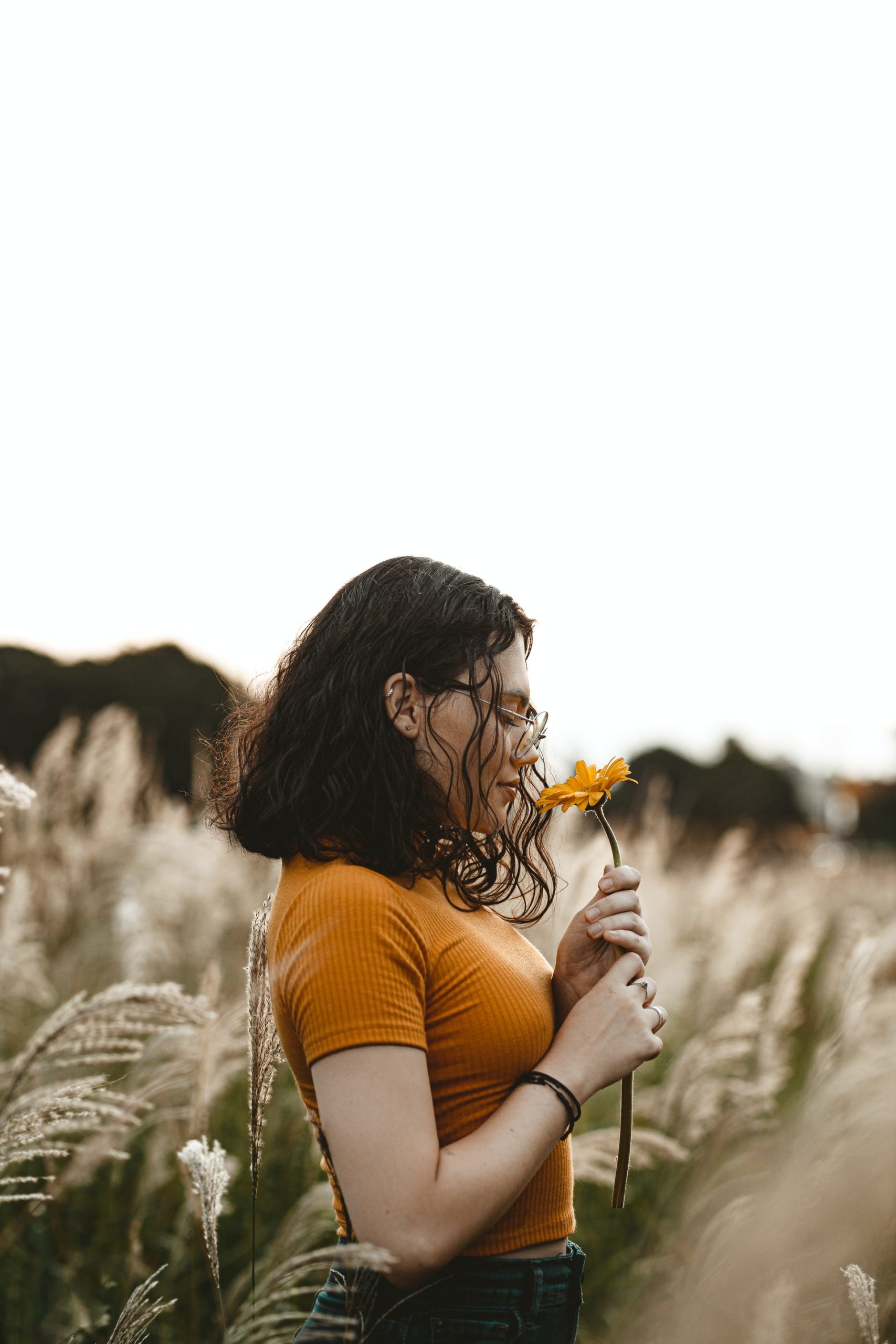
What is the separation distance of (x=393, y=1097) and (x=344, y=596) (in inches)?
31.1

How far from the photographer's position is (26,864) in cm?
424

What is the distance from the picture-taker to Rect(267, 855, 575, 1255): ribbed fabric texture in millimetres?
1144

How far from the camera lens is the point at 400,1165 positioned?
3.56 ft

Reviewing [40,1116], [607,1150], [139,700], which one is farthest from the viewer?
[139,700]

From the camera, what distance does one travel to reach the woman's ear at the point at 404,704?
144cm

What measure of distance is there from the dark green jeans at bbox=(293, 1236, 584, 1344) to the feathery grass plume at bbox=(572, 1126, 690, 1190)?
1.16m

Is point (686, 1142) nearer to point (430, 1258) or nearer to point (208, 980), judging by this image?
point (208, 980)

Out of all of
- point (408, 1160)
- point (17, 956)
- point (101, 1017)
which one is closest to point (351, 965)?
point (408, 1160)

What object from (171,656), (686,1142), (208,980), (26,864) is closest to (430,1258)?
(208,980)

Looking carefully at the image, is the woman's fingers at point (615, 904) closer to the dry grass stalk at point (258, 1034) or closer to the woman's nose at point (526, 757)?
the woman's nose at point (526, 757)

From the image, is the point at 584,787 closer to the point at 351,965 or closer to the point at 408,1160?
the point at 351,965

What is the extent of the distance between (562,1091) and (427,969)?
0.79ft

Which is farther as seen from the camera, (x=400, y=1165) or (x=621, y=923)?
(x=621, y=923)

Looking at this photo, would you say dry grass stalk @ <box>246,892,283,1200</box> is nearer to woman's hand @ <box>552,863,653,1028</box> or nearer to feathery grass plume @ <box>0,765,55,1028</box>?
woman's hand @ <box>552,863,653,1028</box>
